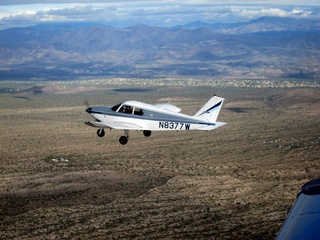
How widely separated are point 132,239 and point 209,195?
46.6 feet

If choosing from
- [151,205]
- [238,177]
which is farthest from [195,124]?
[238,177]

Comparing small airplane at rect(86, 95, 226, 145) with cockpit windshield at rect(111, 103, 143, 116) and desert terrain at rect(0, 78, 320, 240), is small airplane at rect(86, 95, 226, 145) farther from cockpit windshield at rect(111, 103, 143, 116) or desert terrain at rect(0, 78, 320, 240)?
desert terrain at rect(0, 78, 320, 240)

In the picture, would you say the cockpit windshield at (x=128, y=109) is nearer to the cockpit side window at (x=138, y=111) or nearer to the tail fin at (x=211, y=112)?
the cockpit side window at (x=138, y=111)

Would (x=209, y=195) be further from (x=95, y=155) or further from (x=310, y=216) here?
(x=310, y=216)

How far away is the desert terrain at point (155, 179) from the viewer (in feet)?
124

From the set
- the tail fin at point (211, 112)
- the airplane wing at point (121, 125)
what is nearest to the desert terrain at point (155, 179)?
the airplane wing at point (121, 125)

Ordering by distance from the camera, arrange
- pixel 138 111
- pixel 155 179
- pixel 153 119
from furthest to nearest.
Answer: pixel 155 179 < pixel 138 111 < pixel 153 119

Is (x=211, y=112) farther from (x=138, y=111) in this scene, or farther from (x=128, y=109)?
(x=128, y=109)

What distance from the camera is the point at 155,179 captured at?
180 feet

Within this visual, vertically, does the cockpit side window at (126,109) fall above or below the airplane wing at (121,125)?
above

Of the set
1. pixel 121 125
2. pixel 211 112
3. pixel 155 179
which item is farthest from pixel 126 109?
pixel 155 179

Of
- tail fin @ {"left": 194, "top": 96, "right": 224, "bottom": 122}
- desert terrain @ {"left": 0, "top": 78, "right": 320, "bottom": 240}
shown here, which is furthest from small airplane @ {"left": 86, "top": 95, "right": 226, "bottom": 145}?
desert terrain @ {"left": 0, "top": 78, "right": 320, "bottom": 240}

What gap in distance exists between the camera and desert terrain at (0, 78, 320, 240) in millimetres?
37938

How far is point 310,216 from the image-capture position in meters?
8.94
